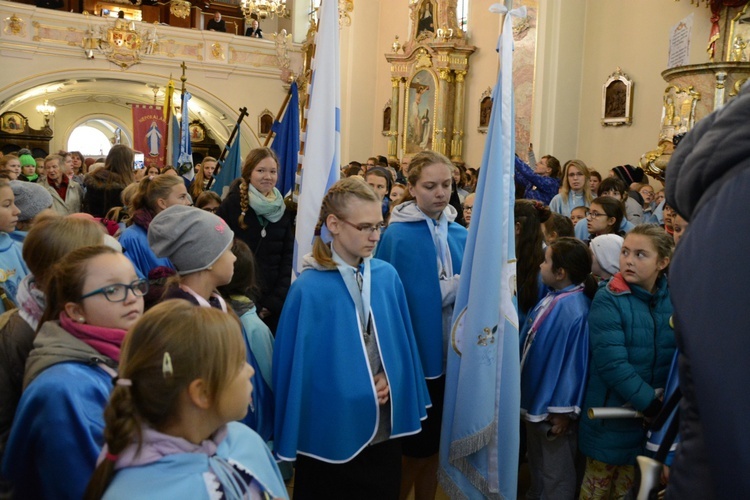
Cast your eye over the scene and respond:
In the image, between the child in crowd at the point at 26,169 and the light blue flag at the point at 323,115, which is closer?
the light blue flag at the point at 323,115

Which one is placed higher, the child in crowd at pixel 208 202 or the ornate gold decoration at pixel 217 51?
the ornate gold decoration at pixel 217 51

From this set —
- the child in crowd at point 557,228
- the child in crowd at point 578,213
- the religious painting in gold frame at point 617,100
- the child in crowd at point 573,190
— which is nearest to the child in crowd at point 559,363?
the child in crowd at point 557,228

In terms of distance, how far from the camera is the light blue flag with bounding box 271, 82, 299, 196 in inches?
195

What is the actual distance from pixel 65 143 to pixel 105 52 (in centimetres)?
733

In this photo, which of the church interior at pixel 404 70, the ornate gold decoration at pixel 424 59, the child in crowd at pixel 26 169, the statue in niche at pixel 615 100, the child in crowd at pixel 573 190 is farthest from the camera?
the ornate gold decoration at pixel 424 59

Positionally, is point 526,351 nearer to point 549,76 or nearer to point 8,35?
point 549,76

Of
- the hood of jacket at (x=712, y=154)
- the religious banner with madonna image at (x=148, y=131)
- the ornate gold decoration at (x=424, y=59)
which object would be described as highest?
the ornate gold decoration at (x=424, y=59)

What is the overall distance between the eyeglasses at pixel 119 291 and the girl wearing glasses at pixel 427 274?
1.40m

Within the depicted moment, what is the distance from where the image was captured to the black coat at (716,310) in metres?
0.85

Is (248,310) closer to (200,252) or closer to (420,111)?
(200,252)

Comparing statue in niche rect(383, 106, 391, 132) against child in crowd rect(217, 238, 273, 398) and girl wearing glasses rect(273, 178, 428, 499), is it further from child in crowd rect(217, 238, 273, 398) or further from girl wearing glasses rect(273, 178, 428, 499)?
girl wearing glasses rect(273, 178, 428, 499)

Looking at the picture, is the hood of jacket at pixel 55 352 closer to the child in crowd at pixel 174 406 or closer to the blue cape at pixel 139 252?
the child in crowd at pixel 174 406

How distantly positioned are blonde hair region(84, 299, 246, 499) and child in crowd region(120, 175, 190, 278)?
2048mm

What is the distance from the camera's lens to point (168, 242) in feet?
7.77
